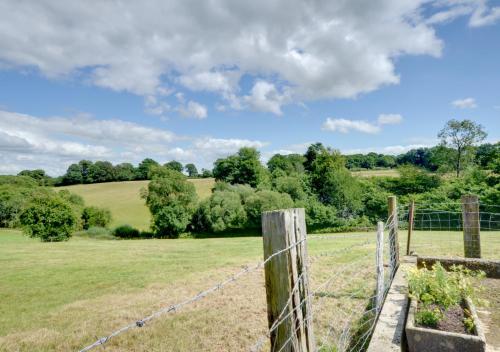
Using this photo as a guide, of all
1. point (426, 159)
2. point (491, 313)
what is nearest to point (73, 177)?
point (426, 159)

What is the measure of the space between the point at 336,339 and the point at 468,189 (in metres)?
36.6

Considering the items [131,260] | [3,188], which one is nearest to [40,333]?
[131,260]

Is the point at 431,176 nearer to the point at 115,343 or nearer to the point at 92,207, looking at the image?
the point at 115,343

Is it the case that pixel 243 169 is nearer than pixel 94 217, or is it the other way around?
pixel 94 217

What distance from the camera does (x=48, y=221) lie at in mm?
29453

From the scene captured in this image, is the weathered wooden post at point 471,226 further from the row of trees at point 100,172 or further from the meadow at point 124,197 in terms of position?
the row of trees at point 100,172

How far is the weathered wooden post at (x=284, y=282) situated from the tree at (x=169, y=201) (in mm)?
38337

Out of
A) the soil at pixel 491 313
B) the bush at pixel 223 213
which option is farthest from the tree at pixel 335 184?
the soil at pixel 491 313

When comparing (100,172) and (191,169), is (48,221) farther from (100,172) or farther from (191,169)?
(191,169)

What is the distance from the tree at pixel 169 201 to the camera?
130ft

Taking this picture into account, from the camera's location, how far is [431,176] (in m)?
43.6

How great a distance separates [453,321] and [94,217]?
51088 millimetres

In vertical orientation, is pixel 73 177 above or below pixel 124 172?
below

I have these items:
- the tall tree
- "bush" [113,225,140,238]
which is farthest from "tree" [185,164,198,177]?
"bush" [113,225,140,238]
